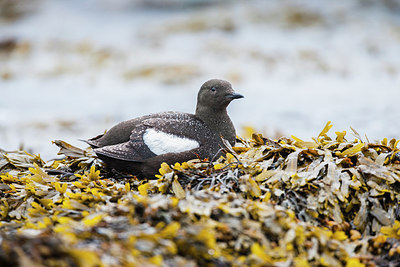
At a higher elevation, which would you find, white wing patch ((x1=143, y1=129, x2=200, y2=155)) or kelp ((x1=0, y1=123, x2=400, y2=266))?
white wing patch ((x1=143, y1=129, x2=200, y2=155))

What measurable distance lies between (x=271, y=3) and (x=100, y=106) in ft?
24.8

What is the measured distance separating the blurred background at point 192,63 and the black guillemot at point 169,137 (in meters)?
2.80

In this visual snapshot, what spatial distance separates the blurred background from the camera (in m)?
8.14

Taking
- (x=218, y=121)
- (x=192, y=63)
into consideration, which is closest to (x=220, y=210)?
(x=218, y=121)

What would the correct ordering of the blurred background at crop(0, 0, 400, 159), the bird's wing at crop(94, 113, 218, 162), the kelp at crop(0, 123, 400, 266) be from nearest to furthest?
the kelp at crop(0, 123, 400, 266), the bird's wing at crop(94, 113, 218, 162), the blurred background at crop(0, 0, 400, 159)

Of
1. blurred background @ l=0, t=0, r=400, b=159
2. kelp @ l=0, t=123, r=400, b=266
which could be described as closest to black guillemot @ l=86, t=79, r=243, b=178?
kelp @ l=0, t=123, r=400, b=266

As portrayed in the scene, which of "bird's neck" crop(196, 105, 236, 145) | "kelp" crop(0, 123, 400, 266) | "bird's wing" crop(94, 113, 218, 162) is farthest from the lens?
"bird's neck" crop(196, 105, 236, 145)

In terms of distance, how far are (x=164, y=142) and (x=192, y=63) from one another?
23.4ft

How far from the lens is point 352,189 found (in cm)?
291

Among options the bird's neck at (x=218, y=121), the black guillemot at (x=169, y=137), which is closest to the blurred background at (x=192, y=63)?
the black guillemot at (x=169, y=137)

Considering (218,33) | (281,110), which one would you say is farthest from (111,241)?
(218,33)

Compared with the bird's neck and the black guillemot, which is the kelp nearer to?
the black guillemot

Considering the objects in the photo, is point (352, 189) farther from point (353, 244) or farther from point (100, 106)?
point (100, 106)

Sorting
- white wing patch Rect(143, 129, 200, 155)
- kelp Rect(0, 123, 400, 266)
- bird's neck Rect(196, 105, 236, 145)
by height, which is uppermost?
bird's neck Rect(196, 105, 236, 145)
